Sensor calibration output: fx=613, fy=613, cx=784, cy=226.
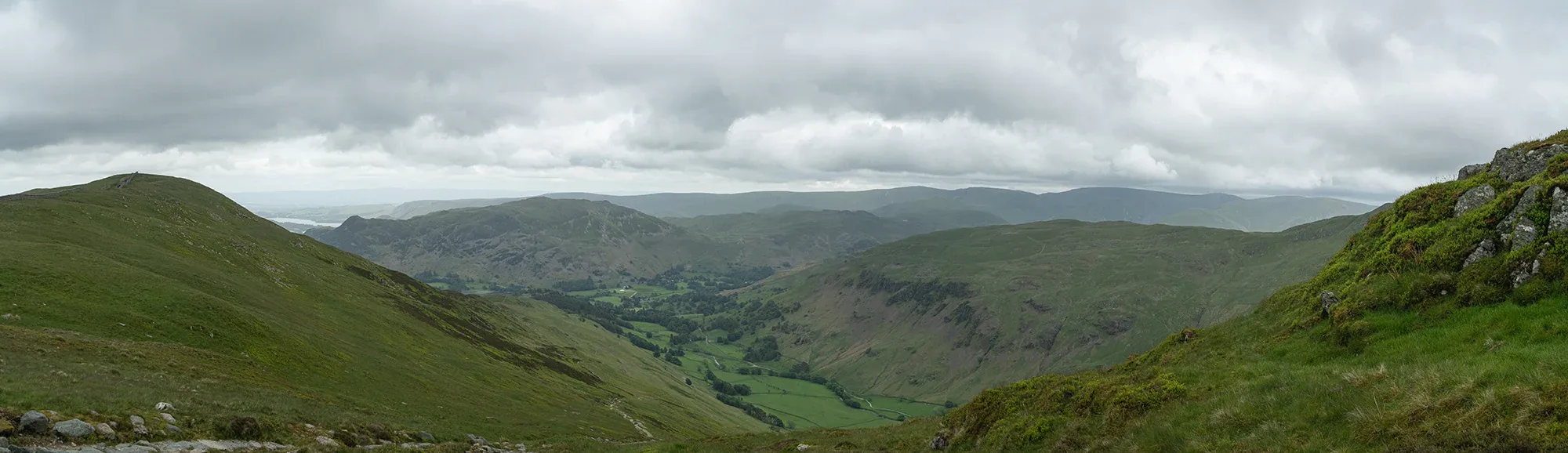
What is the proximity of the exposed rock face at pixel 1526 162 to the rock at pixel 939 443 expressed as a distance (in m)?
27.2

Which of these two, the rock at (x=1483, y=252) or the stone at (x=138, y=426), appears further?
the stone at (x=138, y=426)

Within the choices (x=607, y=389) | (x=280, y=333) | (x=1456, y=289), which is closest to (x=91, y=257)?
(x=280, y=333)

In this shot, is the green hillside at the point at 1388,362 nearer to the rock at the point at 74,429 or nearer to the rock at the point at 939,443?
the rock at the point at 939,443

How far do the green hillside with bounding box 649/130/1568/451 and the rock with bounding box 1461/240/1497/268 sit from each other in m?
0.05

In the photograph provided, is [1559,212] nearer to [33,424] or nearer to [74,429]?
[74,429]

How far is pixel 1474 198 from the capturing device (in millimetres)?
27078

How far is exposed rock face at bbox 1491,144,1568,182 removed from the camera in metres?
26.7

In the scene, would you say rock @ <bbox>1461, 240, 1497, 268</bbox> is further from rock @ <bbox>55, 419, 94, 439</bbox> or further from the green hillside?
rock @ <bbox>55, 419, 94, 439</bbox>

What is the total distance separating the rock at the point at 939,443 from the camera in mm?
30719

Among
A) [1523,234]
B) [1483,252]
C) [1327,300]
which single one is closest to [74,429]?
[1327,300]

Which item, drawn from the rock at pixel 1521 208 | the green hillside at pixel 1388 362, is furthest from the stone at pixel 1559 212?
the rock at pixel 1521 208

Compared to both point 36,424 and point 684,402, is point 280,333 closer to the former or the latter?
point 36,424

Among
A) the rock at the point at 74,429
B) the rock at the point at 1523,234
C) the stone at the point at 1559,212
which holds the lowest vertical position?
the rock at the point at 74,429

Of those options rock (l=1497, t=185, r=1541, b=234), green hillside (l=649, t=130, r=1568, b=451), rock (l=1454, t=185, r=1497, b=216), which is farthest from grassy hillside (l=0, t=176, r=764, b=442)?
rock (l=1454, t=185, r=1497, b=216)
